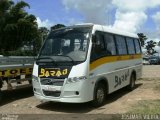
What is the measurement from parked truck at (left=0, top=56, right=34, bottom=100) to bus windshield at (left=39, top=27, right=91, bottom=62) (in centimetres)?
146

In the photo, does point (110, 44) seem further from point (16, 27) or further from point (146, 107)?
point (16, 27)

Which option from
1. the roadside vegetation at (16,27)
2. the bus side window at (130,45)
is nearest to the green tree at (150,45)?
the roadside vegetation at (16,27)

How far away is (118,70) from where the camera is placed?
44.6ft

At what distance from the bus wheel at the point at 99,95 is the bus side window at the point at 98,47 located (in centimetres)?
101

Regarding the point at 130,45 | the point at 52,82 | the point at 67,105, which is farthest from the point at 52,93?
the point at 130,45

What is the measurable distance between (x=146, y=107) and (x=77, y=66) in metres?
2.72

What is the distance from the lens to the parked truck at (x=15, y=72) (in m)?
12.4

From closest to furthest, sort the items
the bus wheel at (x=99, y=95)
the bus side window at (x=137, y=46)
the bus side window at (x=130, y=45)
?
the bus wheel at (x=99, y=95) < the bus side window at (x=130, y=45) < the bus side window at (x=137, y=46)

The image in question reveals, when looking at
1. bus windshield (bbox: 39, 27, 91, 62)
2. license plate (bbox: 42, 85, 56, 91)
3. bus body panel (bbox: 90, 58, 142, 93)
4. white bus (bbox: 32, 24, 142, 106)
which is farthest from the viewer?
bus body panel (bbox: 90, 58, 142, 93)

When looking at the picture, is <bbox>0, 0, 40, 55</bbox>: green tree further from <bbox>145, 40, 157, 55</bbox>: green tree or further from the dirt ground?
<bbox>145, 40, 157, 55</bbox>: green tree

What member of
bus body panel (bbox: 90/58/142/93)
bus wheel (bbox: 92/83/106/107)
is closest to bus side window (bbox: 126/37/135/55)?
bus body panel (bbox: 90/58/142/93)

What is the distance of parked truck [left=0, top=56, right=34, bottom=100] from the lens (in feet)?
40.6

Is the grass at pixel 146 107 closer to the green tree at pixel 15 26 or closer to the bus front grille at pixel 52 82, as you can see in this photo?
the bus front grille at pixel 52 82

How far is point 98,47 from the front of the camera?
37.7 ft
